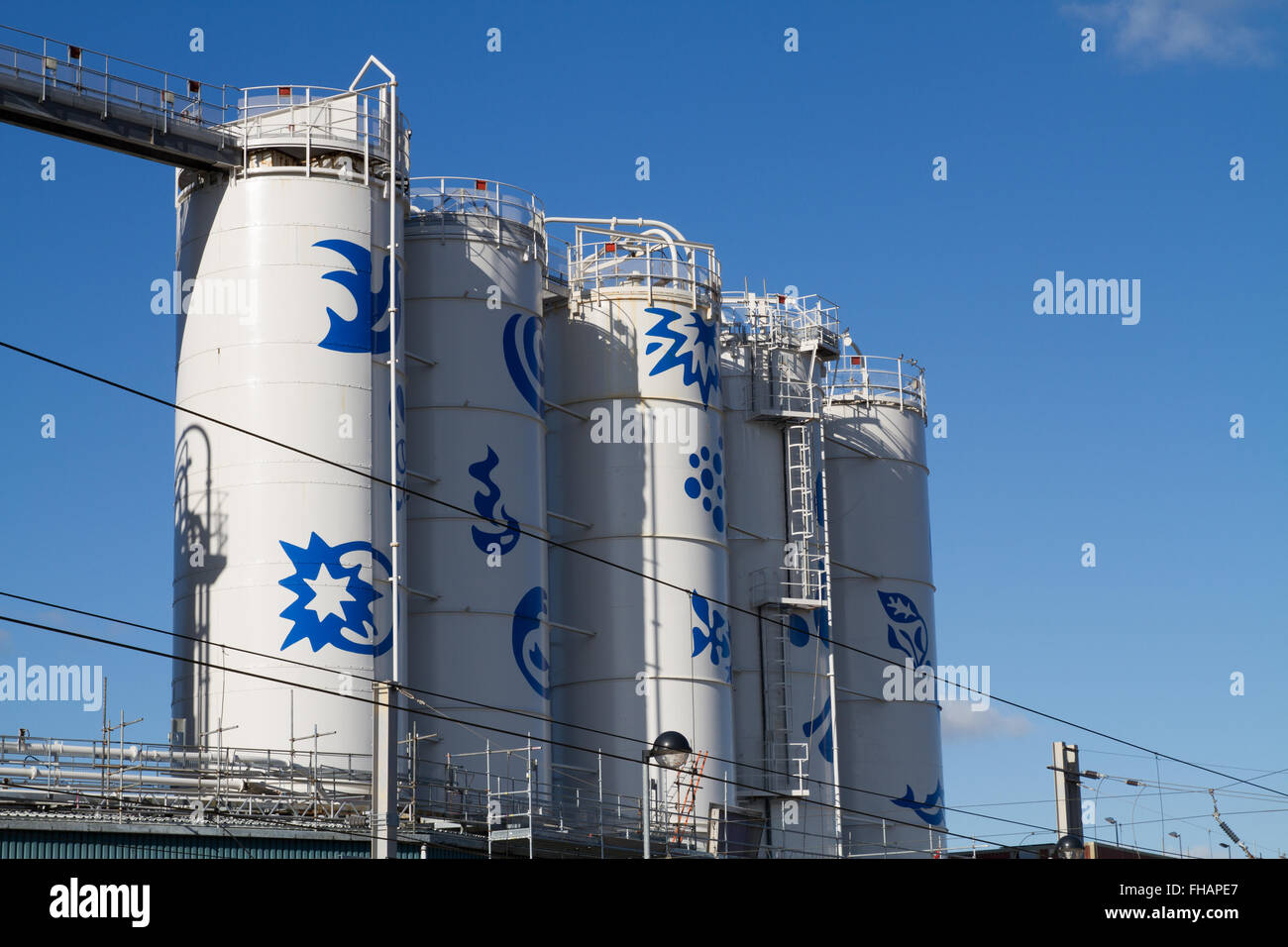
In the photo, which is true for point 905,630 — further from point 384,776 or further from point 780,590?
point 384,776

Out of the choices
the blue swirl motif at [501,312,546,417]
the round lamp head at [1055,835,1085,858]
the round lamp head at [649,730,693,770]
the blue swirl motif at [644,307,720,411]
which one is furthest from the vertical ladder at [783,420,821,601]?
the round lamp head at [1055,835,1085,858]

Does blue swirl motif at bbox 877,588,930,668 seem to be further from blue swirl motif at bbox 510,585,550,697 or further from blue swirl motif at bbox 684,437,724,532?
blue swirl motif at bbox 510,585,550,697

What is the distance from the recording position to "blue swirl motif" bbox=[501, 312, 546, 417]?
43312 millimetres

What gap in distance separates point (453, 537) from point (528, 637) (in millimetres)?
3016

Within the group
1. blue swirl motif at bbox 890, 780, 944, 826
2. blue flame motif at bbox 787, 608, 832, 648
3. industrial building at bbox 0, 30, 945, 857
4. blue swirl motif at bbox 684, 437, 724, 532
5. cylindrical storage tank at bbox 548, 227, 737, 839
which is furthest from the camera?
blue swirl motif at bbox 890, 780, 944, 826

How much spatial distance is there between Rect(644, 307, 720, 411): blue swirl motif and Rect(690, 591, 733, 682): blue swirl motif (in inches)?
215

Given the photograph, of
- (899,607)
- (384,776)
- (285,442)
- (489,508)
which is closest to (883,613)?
(899,607)

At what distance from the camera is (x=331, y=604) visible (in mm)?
37031

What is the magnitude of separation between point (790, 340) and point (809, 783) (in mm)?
13718
